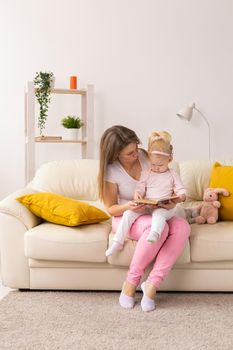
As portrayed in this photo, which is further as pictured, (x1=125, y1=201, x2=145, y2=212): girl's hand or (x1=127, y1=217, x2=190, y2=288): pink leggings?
(x1=125, y1=201, x2=145, y2=212): girl's hand

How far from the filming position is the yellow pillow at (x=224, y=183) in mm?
3199

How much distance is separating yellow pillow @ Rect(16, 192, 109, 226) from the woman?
11cm

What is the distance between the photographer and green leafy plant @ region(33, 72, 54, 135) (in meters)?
4.63

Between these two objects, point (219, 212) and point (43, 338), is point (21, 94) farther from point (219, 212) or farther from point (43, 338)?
point (43, 338)

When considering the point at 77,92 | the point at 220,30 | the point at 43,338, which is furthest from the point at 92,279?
the point at 220,30

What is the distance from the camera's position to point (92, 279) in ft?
9.61

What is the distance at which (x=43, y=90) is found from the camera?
183 inches

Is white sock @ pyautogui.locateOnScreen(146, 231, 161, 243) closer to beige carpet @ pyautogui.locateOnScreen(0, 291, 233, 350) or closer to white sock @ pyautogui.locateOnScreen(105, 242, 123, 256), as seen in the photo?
white sock @ pyautogui.locateOnScreen(105, 242, 123, 256)

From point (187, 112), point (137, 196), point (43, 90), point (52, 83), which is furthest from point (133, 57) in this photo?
point (137, 196)

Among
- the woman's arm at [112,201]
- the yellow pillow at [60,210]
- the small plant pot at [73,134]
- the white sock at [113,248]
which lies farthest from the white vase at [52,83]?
the white sock at [113,248]

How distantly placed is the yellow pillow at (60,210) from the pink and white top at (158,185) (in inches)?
11.8

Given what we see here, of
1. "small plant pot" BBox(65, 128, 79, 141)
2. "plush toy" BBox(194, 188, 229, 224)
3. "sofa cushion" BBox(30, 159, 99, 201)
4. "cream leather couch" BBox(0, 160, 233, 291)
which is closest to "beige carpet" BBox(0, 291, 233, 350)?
"cream leather couch" BBox(0, 160, 233, 291)

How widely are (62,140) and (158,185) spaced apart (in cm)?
190

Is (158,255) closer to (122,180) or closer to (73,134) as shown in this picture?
(122,180)
